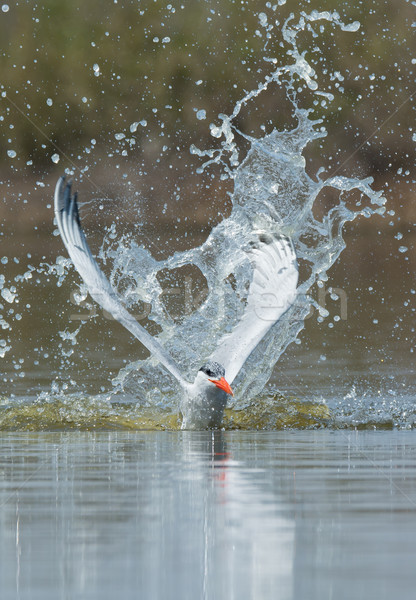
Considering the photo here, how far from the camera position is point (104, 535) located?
5102 mm

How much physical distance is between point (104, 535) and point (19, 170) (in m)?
27.2

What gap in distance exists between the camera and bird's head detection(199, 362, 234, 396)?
11586mm

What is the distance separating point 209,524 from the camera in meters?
5.35

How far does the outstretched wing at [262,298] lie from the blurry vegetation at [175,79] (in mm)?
17993

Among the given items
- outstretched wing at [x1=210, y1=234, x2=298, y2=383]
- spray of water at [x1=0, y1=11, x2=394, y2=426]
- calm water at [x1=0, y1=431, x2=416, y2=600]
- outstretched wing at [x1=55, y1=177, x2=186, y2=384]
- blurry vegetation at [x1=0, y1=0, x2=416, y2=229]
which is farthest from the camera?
blurry vegetation at [x1=0, y1=0, x2=416, y2=229]

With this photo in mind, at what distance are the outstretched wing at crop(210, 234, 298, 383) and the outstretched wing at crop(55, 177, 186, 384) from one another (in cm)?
51

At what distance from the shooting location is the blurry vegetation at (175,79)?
3150 cm

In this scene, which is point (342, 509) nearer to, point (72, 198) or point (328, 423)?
point (328, 423)

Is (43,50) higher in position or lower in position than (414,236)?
higher

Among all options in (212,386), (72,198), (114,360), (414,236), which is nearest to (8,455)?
(212,386)

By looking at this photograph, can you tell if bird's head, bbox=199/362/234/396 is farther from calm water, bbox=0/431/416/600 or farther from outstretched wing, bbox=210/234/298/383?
calm water, bbox=0/431/416/600

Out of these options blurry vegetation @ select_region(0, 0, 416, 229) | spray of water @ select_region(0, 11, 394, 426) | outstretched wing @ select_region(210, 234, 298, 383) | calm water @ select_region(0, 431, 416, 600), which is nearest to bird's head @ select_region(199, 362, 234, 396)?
outstretched wing @ select_region(210, 234, 298, 383)

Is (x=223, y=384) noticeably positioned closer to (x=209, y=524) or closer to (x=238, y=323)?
(x=238, y=323)

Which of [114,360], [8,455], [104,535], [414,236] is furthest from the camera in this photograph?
[414,236]
